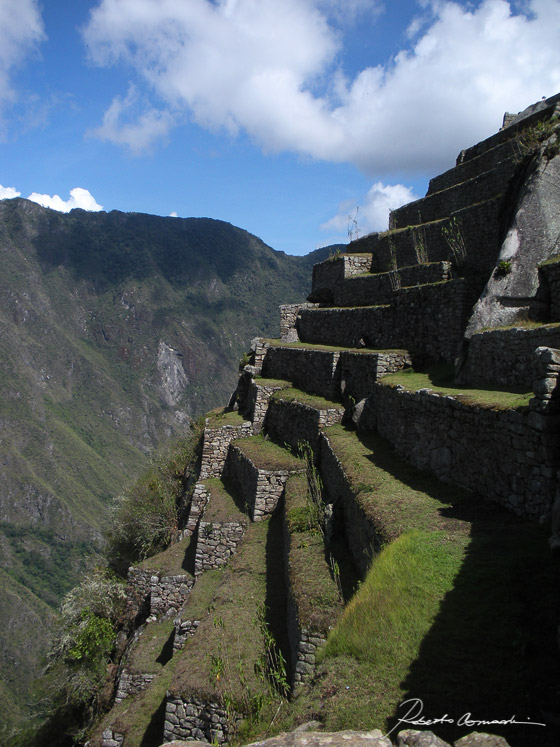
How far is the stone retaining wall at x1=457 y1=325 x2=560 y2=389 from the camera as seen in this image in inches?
305

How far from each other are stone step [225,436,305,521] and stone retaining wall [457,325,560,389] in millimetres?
5254

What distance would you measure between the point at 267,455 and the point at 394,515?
780 centimetres

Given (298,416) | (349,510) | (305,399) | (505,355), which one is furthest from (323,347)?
(349,510)

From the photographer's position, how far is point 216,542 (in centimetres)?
1291

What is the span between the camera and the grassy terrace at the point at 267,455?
1337 centimetres

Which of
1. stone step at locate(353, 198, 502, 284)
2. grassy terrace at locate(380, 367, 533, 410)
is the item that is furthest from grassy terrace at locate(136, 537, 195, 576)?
stone step at locate(353, 198, 502, 284)

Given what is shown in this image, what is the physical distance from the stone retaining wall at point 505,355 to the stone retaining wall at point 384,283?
4964 millimetres

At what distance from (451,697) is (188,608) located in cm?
852

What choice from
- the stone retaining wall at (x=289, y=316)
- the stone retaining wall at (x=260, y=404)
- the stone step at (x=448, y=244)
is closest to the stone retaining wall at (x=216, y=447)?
the stone retaining wall at (x=260, y=404)

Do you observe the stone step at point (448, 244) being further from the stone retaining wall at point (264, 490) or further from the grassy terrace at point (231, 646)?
the grassy terrace at point (231, 646)

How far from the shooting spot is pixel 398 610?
16.0 feet

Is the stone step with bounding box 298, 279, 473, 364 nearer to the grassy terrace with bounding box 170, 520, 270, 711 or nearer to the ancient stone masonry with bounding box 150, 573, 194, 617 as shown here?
the grassy terrace with bounding box 170, 520, 270, 711

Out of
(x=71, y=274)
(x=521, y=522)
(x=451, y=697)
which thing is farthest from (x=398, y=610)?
(x=71, y=274)

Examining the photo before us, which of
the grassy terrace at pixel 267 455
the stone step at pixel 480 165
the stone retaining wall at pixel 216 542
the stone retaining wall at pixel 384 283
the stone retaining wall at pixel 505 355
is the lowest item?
the stone retaining wall at pixel 216 542
